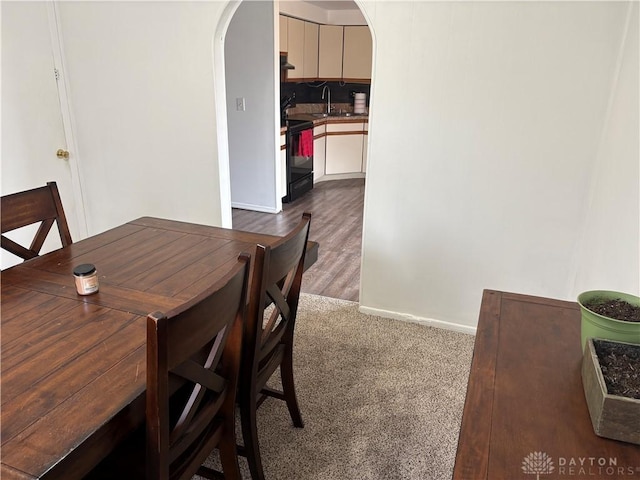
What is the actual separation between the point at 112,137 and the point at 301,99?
3875mm

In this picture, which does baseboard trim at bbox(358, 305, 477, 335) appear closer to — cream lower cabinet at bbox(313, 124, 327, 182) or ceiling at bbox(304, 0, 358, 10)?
cream lower cabinet at bbox(313, 124, 327, 182)

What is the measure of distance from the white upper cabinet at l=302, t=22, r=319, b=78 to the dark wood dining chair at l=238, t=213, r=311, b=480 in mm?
4871

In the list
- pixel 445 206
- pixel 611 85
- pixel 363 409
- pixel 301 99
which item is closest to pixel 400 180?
pixel 445 206

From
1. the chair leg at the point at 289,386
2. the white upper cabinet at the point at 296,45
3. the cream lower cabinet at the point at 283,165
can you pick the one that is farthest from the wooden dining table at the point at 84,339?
the white upper cabinet at the point at 296,45

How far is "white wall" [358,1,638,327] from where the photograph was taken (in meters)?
2.17

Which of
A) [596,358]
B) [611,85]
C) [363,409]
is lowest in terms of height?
[363,409]

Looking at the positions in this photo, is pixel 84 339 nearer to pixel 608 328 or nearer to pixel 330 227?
pixel 608 328

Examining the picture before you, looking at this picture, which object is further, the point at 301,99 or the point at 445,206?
the point at 301,99

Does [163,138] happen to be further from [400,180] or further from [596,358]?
[596,358]

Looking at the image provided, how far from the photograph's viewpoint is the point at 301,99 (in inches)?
262

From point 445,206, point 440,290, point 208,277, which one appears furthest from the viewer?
point 440,290

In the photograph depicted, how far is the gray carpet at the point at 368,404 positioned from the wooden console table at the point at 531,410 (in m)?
0.83

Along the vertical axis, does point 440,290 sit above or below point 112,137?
below

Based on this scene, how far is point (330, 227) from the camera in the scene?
4.68 meters
